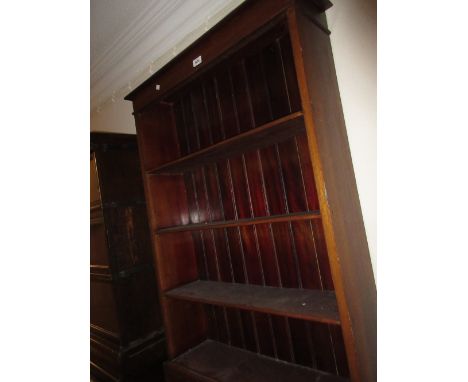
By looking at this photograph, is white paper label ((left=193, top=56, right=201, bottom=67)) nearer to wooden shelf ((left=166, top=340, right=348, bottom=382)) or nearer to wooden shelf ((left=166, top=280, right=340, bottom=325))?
wooden shelf ((left=166, top=280, right=340, bottom=325))

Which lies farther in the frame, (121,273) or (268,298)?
(121,273)

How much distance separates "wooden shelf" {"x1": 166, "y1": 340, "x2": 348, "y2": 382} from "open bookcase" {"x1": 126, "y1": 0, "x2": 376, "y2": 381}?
0.01 m

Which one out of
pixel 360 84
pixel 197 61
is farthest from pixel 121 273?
pixel 360 84

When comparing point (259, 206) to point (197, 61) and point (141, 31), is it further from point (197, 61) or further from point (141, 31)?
point (141, 31)

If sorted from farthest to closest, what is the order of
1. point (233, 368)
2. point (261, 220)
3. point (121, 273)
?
point (121, 273) → point (233, 368) → point (261, 220)

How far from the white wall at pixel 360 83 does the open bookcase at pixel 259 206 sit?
91mm

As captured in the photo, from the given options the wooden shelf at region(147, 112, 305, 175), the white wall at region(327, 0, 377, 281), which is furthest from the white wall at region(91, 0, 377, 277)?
the wooden shelf at region(147, 112, 305, 175)

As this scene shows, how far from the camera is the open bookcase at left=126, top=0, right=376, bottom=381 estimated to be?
1216 millimetres

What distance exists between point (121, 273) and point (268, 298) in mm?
1374

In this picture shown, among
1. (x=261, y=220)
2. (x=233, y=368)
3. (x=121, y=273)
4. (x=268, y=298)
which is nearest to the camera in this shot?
(x=261, y=220)

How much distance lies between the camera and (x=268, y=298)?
1.53 meters

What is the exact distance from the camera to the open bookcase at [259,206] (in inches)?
47.9
